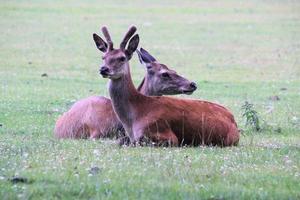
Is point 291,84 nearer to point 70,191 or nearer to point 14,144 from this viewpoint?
point 14,144

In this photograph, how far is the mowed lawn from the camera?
7.70m

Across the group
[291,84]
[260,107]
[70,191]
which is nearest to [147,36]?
[291,84]

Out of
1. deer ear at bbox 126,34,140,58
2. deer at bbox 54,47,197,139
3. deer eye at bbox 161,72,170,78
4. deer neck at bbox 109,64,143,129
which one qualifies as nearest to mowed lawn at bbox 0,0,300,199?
deer at bbox 54,47,197,139

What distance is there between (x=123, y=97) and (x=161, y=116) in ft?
1.99

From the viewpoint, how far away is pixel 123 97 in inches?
436

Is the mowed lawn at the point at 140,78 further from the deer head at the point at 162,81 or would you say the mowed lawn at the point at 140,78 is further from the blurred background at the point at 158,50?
the deer head at the point at 162,81

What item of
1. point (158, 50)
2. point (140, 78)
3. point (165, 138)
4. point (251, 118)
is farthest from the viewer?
point (158, 50)

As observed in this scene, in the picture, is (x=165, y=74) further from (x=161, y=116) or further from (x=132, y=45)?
(x=161, y=116)

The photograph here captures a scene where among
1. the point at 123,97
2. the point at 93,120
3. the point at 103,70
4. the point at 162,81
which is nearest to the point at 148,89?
the point at 162,81

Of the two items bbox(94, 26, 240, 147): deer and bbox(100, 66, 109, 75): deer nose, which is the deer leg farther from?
bbox(100, 66, 109, 75): deer nose

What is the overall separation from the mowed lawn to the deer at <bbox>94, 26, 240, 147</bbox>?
37cm

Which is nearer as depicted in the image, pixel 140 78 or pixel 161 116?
pixel 161 116

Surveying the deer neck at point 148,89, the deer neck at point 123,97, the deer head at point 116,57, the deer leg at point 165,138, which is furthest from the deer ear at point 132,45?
the deer neck at point 148,89

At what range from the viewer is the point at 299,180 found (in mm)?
7992
